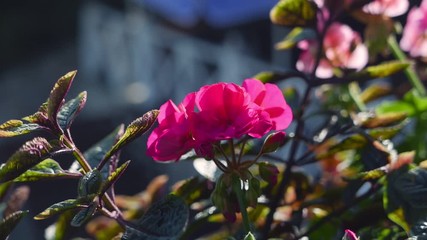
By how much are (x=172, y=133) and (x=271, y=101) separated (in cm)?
8

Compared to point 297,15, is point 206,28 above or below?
below

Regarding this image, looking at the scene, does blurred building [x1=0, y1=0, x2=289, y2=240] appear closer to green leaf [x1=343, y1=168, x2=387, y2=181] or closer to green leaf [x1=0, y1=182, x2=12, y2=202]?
green leaf [x1=0, y1=182, x2=12, y2=202]

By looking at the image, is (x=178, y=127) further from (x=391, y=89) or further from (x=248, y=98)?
(x=391, y=89)

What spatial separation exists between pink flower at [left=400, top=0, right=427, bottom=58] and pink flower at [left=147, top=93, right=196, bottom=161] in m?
0.49

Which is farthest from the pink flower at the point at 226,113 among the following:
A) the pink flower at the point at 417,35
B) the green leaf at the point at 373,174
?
the pink flower at the point at 417,35

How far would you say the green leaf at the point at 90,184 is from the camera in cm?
53

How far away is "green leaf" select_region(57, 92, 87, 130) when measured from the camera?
58cm

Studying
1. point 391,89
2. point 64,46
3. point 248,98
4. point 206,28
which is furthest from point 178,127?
point 64,46

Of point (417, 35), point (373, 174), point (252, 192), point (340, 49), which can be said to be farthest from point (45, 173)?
point (417, 35)

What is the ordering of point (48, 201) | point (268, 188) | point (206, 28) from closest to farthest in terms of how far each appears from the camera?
point (268, 188), point (48, 201), point (206, 28)

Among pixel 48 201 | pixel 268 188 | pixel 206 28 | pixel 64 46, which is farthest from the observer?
pixel 64 46

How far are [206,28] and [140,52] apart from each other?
566mm

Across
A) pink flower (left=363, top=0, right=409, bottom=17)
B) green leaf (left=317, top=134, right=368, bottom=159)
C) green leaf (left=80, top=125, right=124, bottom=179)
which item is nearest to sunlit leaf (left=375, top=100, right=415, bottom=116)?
pink flower (left=363, top=0, right=409, bottom=17)

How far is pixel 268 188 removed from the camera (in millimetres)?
714
